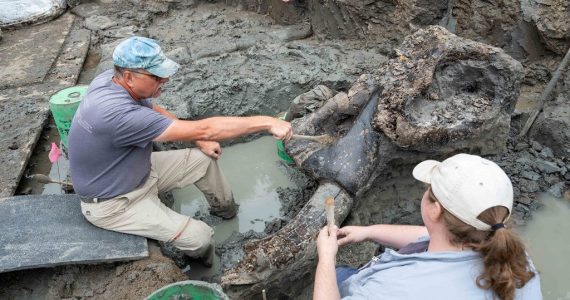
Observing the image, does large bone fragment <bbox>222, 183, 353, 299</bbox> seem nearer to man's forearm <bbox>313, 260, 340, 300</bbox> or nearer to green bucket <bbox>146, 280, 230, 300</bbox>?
green bucket <bbox>146, 280, 230, 300</bbox>

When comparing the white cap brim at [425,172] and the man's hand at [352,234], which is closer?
the white cap brim at [425,172]

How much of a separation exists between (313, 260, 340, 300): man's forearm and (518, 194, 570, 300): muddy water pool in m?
1.89

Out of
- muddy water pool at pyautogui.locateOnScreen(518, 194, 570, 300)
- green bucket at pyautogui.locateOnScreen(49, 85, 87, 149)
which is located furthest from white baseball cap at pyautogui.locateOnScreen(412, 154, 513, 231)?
green bucket at pyautogui.locateOnScreen(49, 85, 87, 149)

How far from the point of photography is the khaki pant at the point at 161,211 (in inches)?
118

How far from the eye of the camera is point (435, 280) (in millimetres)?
1651

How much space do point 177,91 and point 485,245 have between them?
3658 mm

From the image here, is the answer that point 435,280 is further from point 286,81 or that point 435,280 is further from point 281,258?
point 286,81

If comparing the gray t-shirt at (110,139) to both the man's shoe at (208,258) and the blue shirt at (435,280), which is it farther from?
the blue shirt at (435,280)

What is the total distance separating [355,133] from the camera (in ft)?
10.8

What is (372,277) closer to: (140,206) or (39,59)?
(140,206)

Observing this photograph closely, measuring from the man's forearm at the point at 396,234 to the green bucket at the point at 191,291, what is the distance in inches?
32.4

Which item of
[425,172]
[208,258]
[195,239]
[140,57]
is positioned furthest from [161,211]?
[425,172]

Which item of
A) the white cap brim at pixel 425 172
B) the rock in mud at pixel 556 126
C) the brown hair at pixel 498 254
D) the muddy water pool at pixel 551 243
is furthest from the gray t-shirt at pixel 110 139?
the rock in mud at pixel 556 126

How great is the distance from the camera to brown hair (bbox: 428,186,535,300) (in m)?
1.57
